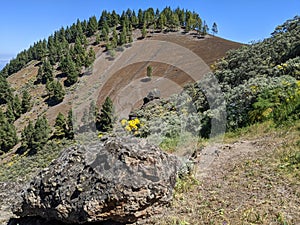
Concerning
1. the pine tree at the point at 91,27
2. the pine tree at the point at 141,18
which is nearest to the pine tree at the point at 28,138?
the pine tree at the point at 141,18

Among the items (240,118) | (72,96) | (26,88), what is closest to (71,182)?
(240,118)

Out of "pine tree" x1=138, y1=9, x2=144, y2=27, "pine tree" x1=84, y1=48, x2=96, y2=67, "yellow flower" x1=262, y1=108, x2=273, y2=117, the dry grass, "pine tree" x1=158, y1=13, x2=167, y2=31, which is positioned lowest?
the dry grass

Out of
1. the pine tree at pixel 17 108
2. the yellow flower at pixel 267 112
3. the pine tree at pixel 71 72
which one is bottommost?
the yellow flower at pixel 267 112

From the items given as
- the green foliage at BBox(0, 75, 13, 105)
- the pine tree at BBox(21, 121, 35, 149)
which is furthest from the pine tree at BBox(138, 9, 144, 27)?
the pine tree at BBox(21, 121, 35, 149)

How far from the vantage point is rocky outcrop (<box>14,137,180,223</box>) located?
3389 millimetres

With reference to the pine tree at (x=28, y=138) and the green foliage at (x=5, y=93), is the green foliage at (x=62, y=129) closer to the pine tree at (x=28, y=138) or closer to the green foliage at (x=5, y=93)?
the pine tree at (x=28, y=138)

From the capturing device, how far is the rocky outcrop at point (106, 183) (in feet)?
11.1

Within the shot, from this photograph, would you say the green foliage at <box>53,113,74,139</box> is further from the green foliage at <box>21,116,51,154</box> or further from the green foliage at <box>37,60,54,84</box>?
the green foliage at <box>37,60,54,84</box>

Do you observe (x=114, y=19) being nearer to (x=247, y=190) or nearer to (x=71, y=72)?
(x=71, y=72)

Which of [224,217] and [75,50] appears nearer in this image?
[224,217]

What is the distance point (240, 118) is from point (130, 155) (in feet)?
17.9

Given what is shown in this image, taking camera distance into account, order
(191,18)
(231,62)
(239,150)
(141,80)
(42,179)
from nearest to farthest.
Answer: (42,179)
(239,150)
(231,62)
(141,80)
(191,18)

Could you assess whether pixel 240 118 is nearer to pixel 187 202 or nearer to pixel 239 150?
pixel 239 150

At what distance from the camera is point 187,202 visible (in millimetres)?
4215
